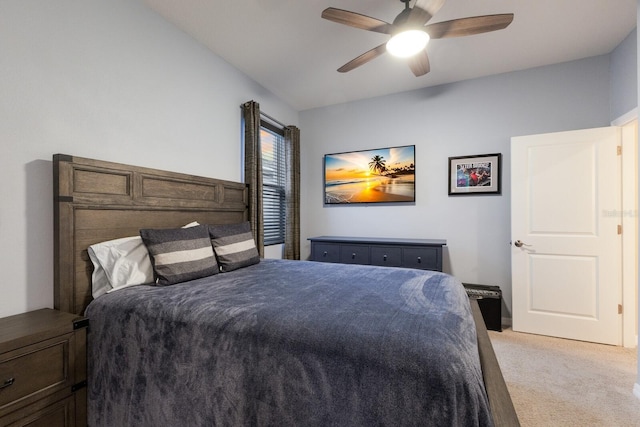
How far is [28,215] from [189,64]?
1.78 m

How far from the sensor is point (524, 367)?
235 cm

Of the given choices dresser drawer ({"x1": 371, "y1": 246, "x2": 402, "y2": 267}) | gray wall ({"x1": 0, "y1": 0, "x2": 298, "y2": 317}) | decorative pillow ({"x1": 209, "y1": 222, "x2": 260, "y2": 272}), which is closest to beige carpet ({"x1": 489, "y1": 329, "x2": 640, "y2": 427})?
dresser drawer ({"x1": 371, "y1": 246, "x2": 402, "y2": 267})

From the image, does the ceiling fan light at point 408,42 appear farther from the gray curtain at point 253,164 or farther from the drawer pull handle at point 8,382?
the drawer pull handle at point 8,382

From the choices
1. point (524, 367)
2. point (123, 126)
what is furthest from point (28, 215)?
point (524, 367)

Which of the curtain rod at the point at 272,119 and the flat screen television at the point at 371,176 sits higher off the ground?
the curtain rod at the point at 272,119

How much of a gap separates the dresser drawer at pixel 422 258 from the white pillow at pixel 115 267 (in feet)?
8.17

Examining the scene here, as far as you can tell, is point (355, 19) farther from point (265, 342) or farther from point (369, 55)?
point (265, 342)

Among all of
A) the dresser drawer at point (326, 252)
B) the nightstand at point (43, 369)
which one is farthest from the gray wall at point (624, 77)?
the nightstand at point (43, 369)

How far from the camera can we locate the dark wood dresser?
123 inches

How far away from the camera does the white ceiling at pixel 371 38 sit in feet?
7.29

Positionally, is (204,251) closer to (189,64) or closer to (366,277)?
(366,277)

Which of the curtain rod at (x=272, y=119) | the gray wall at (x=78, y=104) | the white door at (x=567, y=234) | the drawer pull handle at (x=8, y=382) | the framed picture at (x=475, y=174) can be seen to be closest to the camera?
the drawer pull handle at (x=8, y=382)

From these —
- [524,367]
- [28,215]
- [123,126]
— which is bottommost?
[524,367]

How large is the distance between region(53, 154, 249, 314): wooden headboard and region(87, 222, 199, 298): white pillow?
0.06 m
